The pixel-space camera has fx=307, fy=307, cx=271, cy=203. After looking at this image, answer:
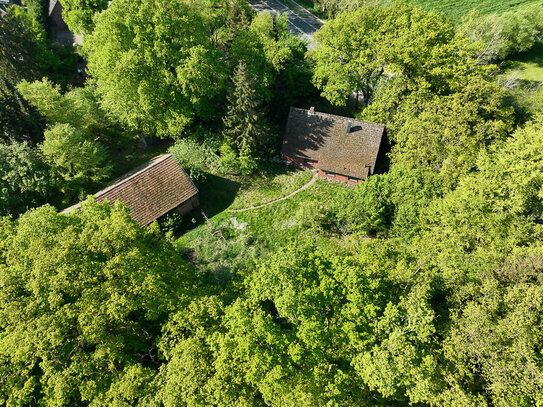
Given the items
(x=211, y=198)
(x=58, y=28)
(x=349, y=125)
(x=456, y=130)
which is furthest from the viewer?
(x=58, y=28)

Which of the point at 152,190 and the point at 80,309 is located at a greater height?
the point at 80,309

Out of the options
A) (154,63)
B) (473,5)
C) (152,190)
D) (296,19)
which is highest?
(473,5)

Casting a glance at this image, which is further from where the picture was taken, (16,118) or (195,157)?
(195,157)

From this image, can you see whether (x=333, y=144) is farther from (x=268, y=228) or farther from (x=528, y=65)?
(x=528, y=65)

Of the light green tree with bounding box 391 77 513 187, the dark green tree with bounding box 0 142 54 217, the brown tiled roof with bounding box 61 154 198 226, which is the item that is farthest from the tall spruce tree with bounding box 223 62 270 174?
the dark green tree with bounding box 0 142 54 217

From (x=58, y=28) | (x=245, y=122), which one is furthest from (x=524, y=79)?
(x=58, y=28)

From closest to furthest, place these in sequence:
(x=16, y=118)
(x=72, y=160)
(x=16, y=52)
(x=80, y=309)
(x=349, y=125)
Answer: (x=80, y=309), (x=72, y=160), (x=16, y=118), (x=349, y=125), (x=16, y=52)

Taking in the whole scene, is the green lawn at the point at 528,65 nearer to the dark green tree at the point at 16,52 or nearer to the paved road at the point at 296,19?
the paved road at the point at 296,19
